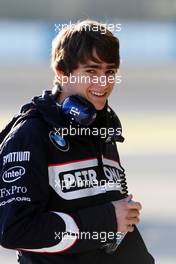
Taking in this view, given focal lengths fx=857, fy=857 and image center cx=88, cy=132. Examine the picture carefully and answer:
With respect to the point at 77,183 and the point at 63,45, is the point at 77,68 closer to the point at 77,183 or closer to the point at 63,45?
the point at 63,45

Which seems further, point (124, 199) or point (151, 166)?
point (151, 166)

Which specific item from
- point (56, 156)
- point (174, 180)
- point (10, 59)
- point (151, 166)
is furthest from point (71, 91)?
point (10, 59)

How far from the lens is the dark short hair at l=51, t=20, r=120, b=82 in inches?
107

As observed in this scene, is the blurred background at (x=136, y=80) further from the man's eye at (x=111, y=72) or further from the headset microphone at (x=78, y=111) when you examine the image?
the headset microphone at (x=78, y=111)

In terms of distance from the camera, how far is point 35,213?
255cm

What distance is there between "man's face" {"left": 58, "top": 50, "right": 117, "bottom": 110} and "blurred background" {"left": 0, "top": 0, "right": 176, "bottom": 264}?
2.20 ft

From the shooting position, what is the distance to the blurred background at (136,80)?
6961mm

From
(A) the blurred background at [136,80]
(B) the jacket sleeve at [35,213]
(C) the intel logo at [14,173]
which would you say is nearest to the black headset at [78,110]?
(B) the jacket sleeve at [35,213]

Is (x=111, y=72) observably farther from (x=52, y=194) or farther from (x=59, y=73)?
(x=52, y=194)

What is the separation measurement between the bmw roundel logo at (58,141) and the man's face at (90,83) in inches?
6.5

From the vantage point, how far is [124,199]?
2.65 metres

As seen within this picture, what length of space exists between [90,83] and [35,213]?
1.53 ft

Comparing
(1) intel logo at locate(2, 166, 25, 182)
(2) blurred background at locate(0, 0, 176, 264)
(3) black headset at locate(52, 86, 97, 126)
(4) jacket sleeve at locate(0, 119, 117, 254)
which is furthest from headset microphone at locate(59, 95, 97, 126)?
(2) blurred background at locate(0, 0, 176, 264)

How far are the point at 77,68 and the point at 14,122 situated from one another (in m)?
0.27
